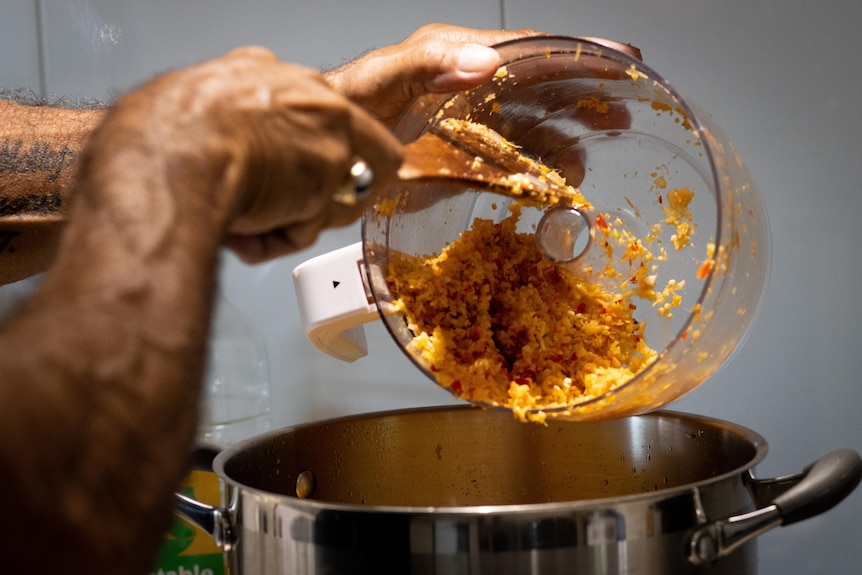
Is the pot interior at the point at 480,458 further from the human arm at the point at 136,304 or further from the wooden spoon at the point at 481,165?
the human arm at the point at 136,304

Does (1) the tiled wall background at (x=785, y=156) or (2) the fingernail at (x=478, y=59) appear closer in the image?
(2) the fingernail at (x=478, y=59)

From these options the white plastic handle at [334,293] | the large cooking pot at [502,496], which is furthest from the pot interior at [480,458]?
the white plastic handle at [334,293]

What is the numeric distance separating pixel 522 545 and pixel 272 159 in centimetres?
29

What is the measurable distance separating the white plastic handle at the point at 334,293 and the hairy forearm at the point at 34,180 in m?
0.29

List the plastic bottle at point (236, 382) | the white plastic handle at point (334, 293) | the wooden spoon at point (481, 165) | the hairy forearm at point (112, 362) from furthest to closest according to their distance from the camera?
the plastic bottle at point (236, 382) < the white plastic handle at point (334, 293) < the wooden spoon at point (481, 165) < the hairy forearm at point (112, 362)

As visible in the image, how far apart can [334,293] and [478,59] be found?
238 mm

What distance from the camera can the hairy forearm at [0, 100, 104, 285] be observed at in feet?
2.90

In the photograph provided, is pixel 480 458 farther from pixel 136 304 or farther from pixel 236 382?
pixel 136 304

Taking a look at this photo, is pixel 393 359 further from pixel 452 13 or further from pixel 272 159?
pixel 272 159

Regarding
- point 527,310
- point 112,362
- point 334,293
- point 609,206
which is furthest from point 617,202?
point 112,362

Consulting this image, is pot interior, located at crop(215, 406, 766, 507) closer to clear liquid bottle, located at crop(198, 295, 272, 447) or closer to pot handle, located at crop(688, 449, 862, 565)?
pot handle, located at crop(688, 449, 862, 565)

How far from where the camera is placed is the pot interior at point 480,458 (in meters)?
0.81

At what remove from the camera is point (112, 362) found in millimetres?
347

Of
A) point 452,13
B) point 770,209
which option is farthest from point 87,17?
point 770,209
